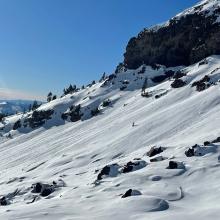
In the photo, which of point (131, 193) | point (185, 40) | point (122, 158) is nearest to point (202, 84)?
point (122, 158)

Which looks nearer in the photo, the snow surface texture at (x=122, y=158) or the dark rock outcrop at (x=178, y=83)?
the snow surface texture at (x=122, y=158)

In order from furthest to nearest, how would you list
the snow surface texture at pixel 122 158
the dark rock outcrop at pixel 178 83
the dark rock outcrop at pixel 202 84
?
the dark rock outcrop at pixel 178 83 < the dark rock outcrop at pixel 202 84 < the snow surface texture at pixel 122 158

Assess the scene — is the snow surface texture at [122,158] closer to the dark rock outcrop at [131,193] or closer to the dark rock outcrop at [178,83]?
the dark rock outcrop at [131,193]

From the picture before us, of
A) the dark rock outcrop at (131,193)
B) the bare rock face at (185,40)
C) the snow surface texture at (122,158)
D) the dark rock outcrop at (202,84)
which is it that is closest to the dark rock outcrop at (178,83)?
the snow surface texture at (122,158)

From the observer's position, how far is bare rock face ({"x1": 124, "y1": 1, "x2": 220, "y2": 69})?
169 meters

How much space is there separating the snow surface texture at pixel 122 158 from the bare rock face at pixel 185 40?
24.8 ft

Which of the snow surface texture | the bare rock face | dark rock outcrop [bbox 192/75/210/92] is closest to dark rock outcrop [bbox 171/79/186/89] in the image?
the snow surface texture

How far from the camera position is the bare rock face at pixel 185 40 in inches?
6644

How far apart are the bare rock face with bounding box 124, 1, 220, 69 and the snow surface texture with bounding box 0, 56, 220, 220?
7.56 meters

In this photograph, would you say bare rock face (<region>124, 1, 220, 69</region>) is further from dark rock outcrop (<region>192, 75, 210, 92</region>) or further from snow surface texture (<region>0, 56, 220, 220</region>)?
dark rock outcrop (<region>192, 75, 210, 92</region>)

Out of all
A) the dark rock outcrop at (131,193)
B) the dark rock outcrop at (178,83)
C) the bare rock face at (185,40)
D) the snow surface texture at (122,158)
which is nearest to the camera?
the snow surface texture at (122,158)

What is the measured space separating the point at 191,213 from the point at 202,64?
407ft

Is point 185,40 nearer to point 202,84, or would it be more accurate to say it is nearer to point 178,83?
point 178,83

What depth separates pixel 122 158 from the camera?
278 ft
